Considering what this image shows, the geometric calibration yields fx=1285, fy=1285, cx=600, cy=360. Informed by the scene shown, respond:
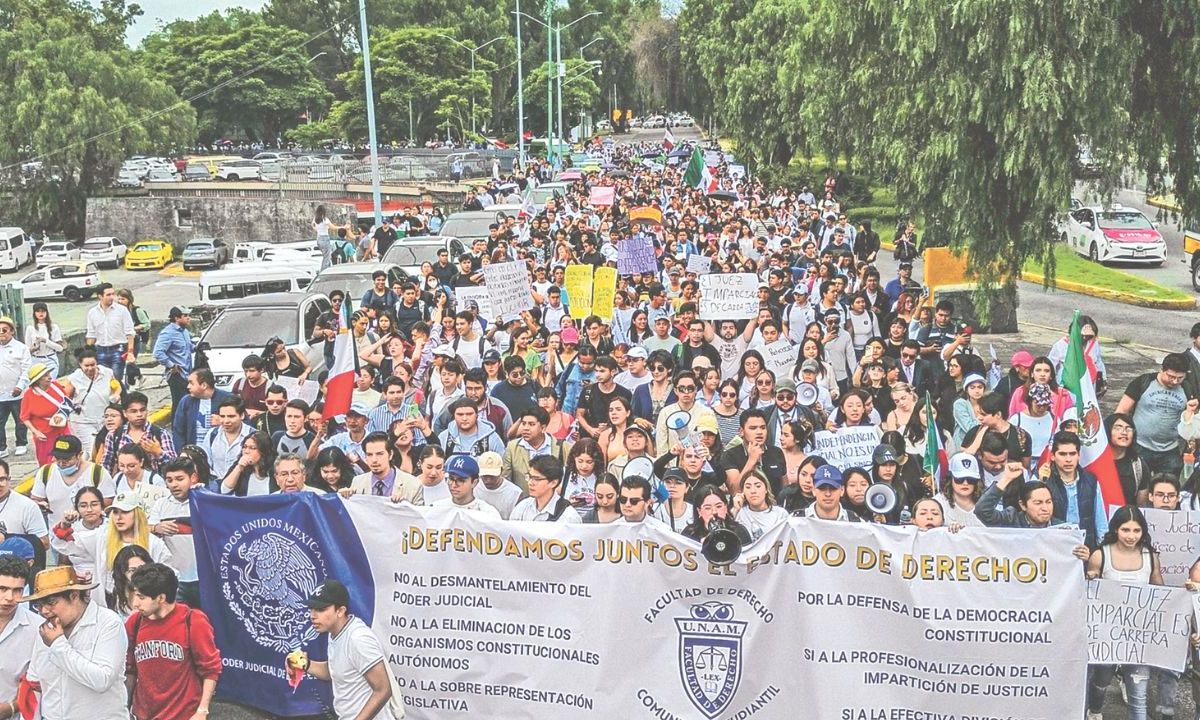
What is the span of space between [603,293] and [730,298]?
69.5 inches

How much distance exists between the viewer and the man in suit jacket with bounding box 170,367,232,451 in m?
10.3

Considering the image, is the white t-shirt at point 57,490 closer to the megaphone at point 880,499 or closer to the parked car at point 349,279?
the megaphone at point 880,499

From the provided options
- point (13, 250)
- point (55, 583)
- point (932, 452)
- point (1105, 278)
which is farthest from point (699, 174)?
point (13, 250)

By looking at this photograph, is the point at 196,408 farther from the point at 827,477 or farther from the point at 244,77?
the point at 244,77

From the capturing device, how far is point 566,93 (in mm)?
98000

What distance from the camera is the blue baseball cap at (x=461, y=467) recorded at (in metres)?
7.61

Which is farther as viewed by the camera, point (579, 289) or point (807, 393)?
point (579, 289)

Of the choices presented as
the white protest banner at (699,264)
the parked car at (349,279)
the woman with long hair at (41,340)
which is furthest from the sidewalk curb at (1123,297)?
the woman with long hair at (41,340)

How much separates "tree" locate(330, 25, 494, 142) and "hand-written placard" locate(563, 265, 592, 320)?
6402cm

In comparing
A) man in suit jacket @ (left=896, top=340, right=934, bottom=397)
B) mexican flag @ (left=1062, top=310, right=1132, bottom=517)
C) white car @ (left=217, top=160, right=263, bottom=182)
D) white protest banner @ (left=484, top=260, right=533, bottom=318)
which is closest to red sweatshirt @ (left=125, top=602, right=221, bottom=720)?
mexican flag @ (left=1062, top=310, right=1132, bottom=517)

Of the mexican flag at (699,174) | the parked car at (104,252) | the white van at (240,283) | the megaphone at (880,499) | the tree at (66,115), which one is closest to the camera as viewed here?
the megaphone at (880,499)

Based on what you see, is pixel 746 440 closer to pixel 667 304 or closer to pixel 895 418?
pixel 895 418

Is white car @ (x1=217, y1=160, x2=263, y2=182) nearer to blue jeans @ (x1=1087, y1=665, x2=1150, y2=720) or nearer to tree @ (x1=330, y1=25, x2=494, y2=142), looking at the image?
tree @ (x1=330, y1=25, x2=494, y2=142)

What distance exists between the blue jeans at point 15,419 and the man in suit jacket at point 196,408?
203 inches
